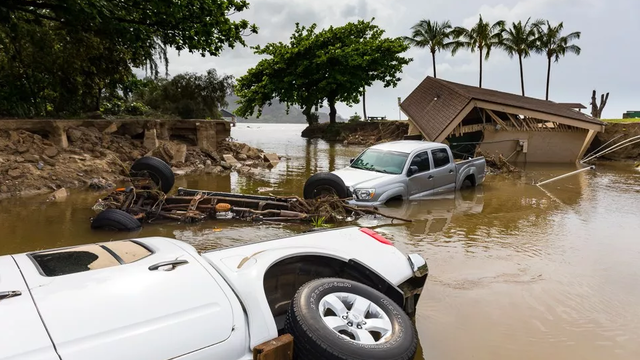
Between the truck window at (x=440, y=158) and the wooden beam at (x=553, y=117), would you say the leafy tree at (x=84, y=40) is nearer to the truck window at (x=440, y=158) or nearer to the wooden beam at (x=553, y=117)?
the truck window at (x=440, y=158)

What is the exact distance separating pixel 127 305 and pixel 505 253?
6150 millimetres

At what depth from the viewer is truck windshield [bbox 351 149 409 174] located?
9.95 metres

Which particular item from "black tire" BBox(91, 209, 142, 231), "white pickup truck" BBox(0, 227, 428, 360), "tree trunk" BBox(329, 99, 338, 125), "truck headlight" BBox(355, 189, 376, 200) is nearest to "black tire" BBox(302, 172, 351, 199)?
"truck headlight" BBox(355, 189, 376, 200)

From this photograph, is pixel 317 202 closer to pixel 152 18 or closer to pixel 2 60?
pixel 152 18

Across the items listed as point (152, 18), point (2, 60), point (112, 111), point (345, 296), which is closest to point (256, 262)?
point (345, 296)

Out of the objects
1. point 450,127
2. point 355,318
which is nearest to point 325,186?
point 355,318

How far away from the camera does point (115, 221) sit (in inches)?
284

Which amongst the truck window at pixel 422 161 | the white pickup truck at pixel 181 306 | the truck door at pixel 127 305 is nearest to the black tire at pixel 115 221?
the white pickup truck at pixel 181 306

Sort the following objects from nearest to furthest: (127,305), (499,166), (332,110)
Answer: (127,305) → (499,166) → (332,110)

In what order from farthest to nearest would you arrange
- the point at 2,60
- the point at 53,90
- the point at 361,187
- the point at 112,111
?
the point at 112,111 → the point at 53,90 → the point at 2,60 → the point at 361,187

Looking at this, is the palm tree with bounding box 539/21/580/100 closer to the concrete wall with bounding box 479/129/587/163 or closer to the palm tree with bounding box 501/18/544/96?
the palm tree with bounding box 501/18/544/96

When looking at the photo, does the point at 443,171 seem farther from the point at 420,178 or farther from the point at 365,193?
the point at 365,193

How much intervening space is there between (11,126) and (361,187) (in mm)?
10939

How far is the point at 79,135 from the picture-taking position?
13.7 m
